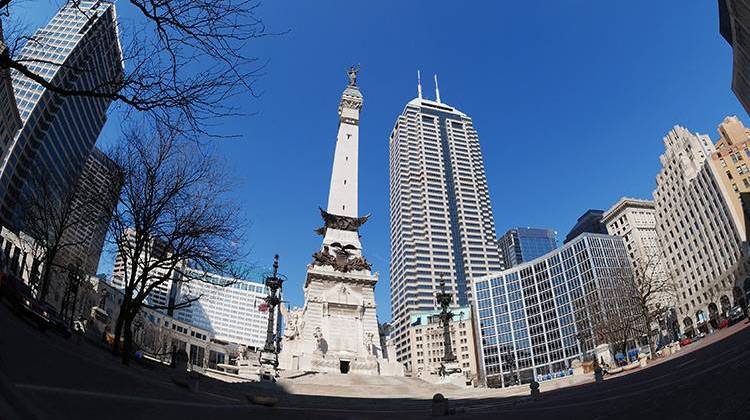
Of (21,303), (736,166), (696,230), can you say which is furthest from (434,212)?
(21,303)

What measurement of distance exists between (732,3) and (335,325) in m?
48.0

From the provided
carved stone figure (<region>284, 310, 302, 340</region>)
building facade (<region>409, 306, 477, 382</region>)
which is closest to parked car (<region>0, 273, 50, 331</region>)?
carved stone figure (<region>284, 310, 302, 340</region>)

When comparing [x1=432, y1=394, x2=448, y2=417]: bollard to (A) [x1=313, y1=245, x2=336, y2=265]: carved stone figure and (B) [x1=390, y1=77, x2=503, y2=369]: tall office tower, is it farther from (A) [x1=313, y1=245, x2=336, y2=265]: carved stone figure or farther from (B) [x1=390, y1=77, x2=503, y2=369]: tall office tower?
(B) [x1=390, y1=77, x2=503, y2=369]: tall office tower

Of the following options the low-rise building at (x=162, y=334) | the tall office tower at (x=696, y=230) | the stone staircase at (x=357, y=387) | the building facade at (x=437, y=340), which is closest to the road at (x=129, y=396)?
the stone staircase at (x=357, y=387)

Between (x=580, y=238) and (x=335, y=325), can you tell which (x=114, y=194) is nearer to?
(x=335, y=325)

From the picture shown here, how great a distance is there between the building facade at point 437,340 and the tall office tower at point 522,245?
8435 centimetres

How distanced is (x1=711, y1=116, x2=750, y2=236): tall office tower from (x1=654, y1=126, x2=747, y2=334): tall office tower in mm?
652

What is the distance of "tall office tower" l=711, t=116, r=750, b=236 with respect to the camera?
59.2m

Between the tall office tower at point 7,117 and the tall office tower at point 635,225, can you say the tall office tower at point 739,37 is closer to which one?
the tall office tower at point 635,225

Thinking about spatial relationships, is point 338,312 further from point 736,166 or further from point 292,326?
point 736,166

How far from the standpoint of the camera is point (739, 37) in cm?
4219

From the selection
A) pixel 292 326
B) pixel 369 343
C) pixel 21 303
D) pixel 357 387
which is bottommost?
pixel 357 387

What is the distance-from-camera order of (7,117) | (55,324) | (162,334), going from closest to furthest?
(55,324) → (7,117) → (162,334)

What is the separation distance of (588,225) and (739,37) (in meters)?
124
